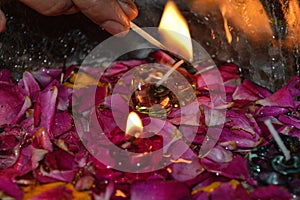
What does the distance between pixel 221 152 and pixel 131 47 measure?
62 cm

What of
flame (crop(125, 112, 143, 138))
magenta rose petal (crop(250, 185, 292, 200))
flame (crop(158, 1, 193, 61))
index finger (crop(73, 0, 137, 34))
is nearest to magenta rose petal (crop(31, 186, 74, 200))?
flame (crop(125, 112, 143, 138))

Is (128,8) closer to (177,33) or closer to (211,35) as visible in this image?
(177,33)

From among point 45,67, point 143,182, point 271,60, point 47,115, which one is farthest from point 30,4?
point 271,60

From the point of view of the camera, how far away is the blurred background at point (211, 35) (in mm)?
1416

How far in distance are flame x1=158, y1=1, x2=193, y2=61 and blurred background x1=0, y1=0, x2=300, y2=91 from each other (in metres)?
0.17

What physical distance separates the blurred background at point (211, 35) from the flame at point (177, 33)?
0.17 metres

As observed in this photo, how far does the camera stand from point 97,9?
125 cm

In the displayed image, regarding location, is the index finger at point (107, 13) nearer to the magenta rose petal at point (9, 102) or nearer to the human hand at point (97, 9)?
the human hand at point (97, 9)

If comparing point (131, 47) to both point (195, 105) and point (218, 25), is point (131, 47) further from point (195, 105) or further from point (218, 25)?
point (195, 105)

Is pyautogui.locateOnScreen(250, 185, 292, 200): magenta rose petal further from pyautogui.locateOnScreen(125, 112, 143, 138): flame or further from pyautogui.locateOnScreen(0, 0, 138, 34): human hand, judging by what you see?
pyautogui.locateOnScreen(0, 0, 138, 34): human hand

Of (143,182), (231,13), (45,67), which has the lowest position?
(45,67)

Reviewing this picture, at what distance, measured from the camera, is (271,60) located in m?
1.47

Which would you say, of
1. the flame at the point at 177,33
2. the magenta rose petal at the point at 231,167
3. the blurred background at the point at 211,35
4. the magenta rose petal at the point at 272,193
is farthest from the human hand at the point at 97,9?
the magenta rose petal at the point at 272,193

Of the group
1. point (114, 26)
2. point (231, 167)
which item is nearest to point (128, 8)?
point (114, 26)
